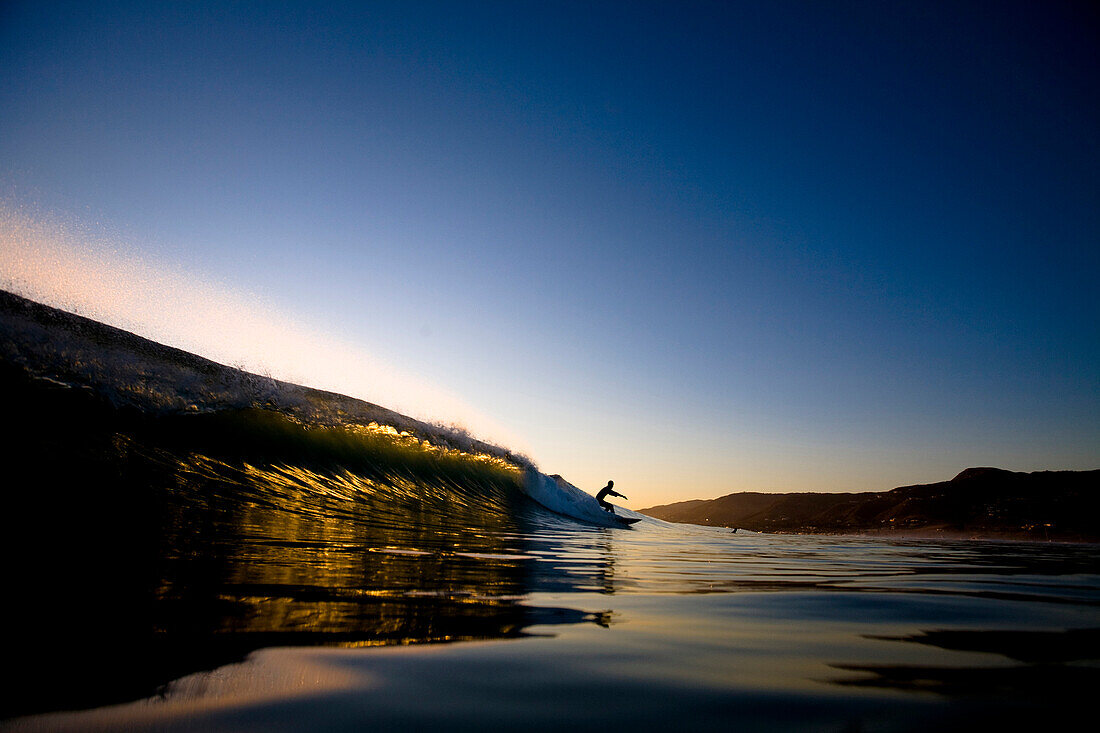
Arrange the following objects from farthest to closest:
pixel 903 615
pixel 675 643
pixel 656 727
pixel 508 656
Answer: pixel 903 615, pixel 675 643, pixel 508 656, pixel 656 727

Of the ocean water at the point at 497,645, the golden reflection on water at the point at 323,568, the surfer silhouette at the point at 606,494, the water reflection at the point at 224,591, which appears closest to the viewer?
the ocean water at the point at 497,645

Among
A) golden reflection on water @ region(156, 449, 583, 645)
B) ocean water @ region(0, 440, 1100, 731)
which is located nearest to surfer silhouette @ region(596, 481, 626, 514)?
golden reflection on water @ region(156, 449, 583, 645)

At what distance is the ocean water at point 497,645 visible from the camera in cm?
99

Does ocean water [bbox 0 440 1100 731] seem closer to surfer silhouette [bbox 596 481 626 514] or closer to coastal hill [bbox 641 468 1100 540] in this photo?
surfer silhouette [bbox 596 481 626 514]

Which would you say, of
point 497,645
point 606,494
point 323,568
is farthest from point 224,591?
point 606,494

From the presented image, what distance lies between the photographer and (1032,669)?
143 centimetres

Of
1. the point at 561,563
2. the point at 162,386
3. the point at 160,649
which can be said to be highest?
the point at 162,386

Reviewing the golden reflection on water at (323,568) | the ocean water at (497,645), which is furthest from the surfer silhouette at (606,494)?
the ocean water at (497,645)

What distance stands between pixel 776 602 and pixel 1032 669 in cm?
118

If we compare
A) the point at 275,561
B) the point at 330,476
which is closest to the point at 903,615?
the point at 275,561

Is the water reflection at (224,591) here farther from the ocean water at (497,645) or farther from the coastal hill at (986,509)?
the coastal hill at (986,509)

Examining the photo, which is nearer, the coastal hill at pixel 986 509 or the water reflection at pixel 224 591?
the water reflection at pixel 224 591

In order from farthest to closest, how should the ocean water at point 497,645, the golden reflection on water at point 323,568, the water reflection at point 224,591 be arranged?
the golden reflection on water at point 323,568, the water reflection at point 224,591, the ocean water at point 497,645

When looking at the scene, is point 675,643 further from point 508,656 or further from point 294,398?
point 294,398
